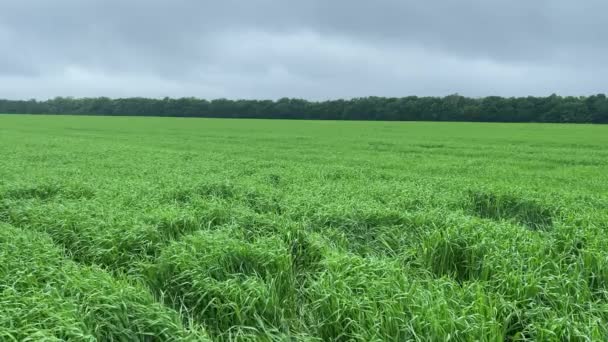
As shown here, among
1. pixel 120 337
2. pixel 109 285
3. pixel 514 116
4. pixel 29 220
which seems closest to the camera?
pixel 120 337

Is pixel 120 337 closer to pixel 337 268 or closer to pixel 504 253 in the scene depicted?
pixel 337 268

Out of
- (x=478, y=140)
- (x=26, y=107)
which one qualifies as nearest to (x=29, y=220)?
(x=478, y=140)

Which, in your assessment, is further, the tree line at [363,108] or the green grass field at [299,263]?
the tree line at [363,108]

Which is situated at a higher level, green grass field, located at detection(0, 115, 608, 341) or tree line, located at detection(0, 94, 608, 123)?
tree line, located at detection(0, 94, 608, 123)

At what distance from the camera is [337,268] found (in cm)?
559

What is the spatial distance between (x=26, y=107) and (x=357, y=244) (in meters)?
128

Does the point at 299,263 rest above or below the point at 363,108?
below

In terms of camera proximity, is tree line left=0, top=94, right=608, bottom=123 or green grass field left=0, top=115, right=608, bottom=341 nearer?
green grass field left=0, top=115, right=608, bottom=341

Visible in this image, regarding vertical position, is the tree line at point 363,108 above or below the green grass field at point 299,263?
above

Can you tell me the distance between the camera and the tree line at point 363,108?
7762cm

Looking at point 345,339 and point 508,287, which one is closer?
point 345,339

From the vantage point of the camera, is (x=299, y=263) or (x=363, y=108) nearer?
(x=299, y=263)

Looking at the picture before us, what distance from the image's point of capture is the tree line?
77.6m

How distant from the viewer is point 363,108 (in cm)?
9575
